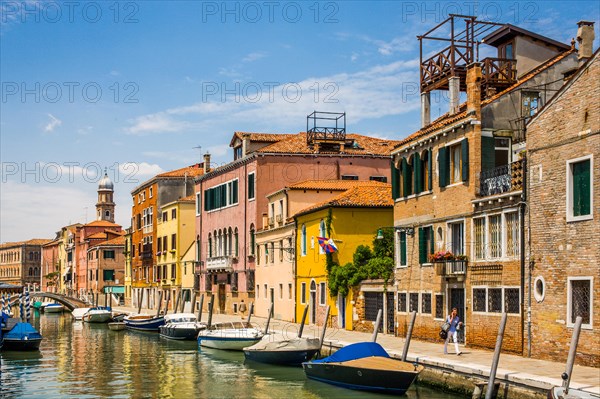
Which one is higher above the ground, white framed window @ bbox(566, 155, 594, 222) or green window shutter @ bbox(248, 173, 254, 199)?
green window shutter @ bbox(248, 173, 254, 199)

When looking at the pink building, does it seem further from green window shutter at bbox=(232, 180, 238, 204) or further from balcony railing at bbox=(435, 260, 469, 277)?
balcony railing at bbox=(435, 260, 469, 277)

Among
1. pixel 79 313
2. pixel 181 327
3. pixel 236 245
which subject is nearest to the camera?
pixel 181 327

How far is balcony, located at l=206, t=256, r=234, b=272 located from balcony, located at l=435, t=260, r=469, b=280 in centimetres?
2597

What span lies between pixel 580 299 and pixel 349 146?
28.2 meters

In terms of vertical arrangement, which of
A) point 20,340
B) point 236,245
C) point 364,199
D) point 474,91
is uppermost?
point 474,91

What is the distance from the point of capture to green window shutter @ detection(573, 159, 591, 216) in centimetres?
1944

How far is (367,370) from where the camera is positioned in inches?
823

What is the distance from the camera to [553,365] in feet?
63.8

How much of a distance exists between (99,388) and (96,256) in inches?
2690

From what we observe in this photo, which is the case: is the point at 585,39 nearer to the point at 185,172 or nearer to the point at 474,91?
the point at 474,91

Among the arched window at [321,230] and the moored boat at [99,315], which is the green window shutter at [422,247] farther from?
the moored boat at [99,315]

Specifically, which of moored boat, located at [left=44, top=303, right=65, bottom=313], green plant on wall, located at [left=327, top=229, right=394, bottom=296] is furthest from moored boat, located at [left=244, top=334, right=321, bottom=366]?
moored boat, located at [left=44, top=303, right=65, bottom=313]

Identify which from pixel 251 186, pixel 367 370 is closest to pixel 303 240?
pixel 251 186

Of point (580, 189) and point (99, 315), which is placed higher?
point (580, 189)
